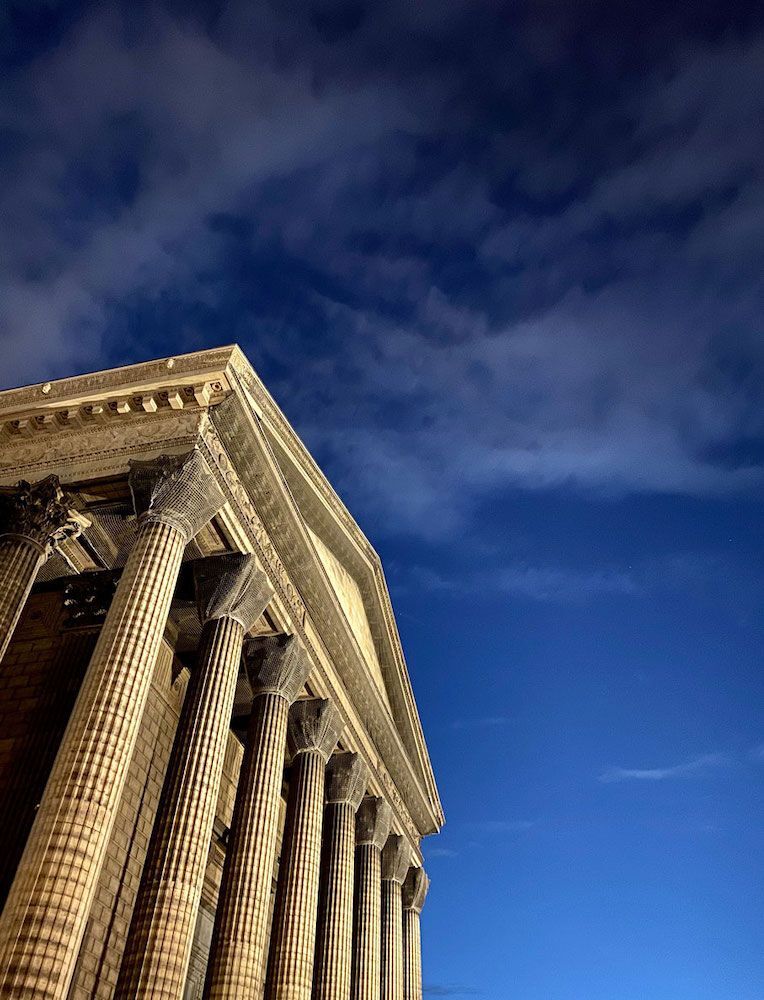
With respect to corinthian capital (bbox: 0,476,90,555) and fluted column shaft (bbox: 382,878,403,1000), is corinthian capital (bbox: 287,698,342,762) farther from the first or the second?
fluted column shaft (bbox: 382,878,403,1000)

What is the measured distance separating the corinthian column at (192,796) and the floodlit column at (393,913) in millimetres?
13609

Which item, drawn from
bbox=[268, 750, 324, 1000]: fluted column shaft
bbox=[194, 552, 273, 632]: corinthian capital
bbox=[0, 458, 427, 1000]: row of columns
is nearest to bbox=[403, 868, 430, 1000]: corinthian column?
bbox=[0, 458, 427, 1000]: row of columns

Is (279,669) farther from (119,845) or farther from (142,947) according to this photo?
(142,947)

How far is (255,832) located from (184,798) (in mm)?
2908

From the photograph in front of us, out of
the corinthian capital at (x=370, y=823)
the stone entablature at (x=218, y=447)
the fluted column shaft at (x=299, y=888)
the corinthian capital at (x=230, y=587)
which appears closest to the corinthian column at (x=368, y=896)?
the corinthian capital at (x=370, y=823)

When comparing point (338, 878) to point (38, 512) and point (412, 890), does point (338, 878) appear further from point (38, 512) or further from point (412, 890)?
point (38, 512)

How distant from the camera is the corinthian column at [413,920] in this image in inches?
1065

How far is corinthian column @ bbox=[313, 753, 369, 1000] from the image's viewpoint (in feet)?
61.0

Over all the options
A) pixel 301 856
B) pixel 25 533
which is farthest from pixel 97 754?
pixel 301 856

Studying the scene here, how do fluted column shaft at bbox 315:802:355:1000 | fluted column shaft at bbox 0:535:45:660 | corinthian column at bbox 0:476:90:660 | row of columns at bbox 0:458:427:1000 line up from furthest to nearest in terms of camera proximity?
fluted column shaft at bbox 315:802:355:1000 < corinthian column at bbox 0:476:90:660 < fluted column shaft at bbox 0:535:45:660 < row of columns at bbox 0:458:427:1000

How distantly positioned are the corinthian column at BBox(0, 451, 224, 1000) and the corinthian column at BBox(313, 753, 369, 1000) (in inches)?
429

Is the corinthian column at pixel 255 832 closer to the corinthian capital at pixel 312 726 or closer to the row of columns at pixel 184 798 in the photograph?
the row of columns at pixel 184 798

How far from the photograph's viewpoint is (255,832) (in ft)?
49.4

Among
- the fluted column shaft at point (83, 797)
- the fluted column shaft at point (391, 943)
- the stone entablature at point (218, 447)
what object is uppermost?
the stone entablature at point (218, 447)
